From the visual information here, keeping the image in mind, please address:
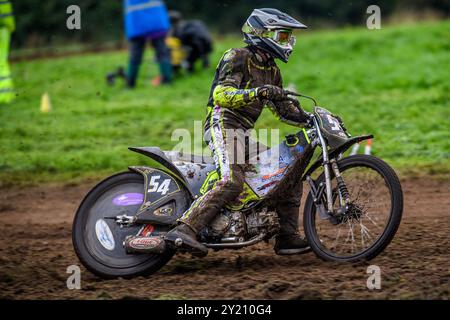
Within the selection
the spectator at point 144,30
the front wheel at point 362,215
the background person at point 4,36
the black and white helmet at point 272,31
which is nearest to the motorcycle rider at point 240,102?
the black and white helmet at point 272,31

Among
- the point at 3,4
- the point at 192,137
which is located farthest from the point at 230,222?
the point at 3,4

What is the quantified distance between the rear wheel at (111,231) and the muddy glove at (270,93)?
135cm

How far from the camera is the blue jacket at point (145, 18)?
1673 cm

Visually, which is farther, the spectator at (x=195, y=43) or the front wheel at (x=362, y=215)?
the spectator at (x=195, y=43)

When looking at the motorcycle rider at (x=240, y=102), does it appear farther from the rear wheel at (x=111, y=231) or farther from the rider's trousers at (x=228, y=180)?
the rear wheel at (x=111, y=231)

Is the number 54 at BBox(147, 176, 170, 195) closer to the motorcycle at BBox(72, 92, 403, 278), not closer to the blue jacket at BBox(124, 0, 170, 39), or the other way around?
the motorcycle at BBox(72, 92, 403, 278)

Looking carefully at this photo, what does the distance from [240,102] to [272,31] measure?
68cm

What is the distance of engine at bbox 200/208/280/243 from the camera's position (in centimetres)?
632

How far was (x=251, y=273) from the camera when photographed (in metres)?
6.25

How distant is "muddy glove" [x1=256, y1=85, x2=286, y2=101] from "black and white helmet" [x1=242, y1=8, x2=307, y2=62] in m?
0.42

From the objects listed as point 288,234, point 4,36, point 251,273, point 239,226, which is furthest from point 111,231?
point 4,36

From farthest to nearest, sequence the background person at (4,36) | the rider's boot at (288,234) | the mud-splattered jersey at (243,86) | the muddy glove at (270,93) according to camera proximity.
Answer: the background person at (4,36) < the rider's boot at (288,234) < the mud-splattered jersey at (243,86) < the muddy glove at (270,93)

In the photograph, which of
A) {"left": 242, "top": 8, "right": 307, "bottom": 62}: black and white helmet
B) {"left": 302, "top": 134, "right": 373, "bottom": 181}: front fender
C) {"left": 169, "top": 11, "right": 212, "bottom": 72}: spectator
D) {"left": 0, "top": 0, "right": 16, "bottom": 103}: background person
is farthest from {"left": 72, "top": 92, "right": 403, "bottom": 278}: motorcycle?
{"left": 169, "top": 11, "right": 212, "bottom": 72}: spectator

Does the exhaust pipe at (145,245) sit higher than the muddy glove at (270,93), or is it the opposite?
the muddy glove at (270,93)
